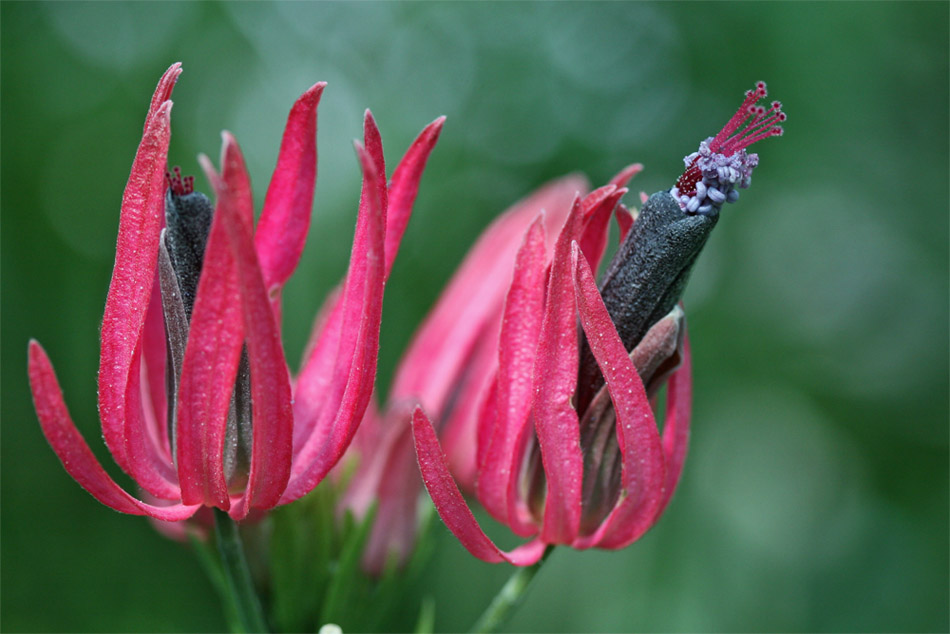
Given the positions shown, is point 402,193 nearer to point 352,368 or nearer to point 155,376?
point 352,368

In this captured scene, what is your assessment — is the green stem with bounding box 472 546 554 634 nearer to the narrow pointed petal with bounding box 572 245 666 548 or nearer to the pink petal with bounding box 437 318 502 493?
the narrow pointed petal with bounding box 572 245 666 548

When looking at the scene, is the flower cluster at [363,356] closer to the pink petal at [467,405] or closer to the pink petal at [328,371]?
the pink petal at [328,371]

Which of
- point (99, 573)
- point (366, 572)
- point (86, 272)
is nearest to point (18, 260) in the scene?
point (86, 272)

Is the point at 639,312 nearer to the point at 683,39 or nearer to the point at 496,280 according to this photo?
the point at 496,280

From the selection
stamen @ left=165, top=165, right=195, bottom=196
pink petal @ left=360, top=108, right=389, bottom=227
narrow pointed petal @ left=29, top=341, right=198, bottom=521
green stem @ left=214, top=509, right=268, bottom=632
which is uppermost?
pink petal @ left=360, top=108, right=389, bottom=227

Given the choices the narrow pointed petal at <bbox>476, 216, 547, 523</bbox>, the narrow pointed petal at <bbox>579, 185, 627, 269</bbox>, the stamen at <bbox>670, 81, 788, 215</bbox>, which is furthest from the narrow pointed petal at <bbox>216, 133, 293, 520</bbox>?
the stamen at <bbox>670, 81, 788, 215</bbox>

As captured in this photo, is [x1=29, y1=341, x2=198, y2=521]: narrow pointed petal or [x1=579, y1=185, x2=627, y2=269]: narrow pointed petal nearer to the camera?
[x1=29, y1=341, x2=198, y2=521]: narrow pointed petal
